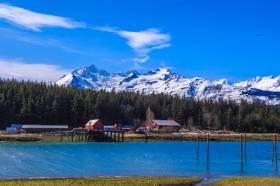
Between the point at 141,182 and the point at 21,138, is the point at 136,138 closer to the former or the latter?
the point at 21,138

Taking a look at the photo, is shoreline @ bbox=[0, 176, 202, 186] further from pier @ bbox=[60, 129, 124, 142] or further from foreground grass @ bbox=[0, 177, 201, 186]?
pier @ bbox=[60, 129, 124, 142]

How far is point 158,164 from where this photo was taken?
87.7 m

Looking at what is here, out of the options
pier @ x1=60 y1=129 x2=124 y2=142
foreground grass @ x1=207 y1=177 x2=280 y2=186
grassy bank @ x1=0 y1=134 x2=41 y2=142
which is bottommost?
foreground grass @ x1=207 y1=177 x2=280 y2=186

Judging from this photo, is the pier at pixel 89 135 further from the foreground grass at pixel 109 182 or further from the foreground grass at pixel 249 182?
the foreground grass at pixel 249 182

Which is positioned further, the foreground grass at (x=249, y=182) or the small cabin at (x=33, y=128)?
the small cabin at (x=33, y=128)

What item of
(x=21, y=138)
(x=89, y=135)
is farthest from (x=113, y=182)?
(x=89, y=135)

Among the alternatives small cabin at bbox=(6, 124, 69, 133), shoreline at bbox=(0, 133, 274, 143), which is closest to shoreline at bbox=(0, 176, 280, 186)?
shoreline at bbox=(0, 133, 274, 143)

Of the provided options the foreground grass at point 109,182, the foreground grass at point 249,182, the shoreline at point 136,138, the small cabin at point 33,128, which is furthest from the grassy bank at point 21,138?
the foreground grass at point 249,182

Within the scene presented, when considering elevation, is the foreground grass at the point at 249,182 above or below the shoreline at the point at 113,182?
above

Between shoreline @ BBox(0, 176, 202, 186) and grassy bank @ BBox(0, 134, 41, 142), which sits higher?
grassy bank @ BBox(0, 134, 41, 142)

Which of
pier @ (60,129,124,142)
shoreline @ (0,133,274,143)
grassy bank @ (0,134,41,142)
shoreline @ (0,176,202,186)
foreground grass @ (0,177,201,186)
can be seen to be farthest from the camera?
pier @ (60,129,124,142)

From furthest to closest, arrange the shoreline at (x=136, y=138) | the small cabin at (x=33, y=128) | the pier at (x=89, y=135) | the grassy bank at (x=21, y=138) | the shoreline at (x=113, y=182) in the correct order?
the small cabin at (x=33, y=128) → the pier at (x=89, y=135) → the shoreline at (x=136, y=138) → the grassy bank at (x=21, y=138) → the shoreline at (x=113, y=182)

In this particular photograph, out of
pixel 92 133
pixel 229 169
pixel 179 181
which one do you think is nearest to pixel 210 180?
pixel 179 181

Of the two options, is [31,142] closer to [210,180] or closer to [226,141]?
[226,141]
